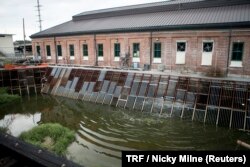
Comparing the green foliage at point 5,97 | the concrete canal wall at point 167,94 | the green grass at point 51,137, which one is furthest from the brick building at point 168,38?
the green grass at point 51,137

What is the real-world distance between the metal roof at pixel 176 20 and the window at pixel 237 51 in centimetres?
154

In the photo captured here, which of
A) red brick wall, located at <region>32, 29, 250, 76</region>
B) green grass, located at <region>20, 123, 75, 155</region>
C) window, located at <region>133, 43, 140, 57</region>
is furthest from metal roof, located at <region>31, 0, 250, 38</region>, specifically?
green grass, located at <region>20, 123, 75, 155</region>

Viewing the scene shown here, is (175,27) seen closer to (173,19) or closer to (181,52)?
(173,19)

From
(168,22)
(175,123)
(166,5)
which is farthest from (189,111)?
(166,5)

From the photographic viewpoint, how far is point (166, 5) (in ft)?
78.6

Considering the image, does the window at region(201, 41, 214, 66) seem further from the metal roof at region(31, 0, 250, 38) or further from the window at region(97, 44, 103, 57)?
the window at region(97, 44, 103, 57)

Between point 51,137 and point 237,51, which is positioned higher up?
point 237,51

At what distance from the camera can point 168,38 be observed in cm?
1983

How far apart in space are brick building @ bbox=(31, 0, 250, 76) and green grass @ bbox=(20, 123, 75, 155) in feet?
40.7

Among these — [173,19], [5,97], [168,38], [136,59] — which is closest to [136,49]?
[136,59]

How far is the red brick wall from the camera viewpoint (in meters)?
17.1

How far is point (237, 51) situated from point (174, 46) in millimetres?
5290

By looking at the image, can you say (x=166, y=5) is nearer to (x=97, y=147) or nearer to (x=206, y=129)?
(x=206, y=129)

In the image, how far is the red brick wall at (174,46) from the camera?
674 inches
